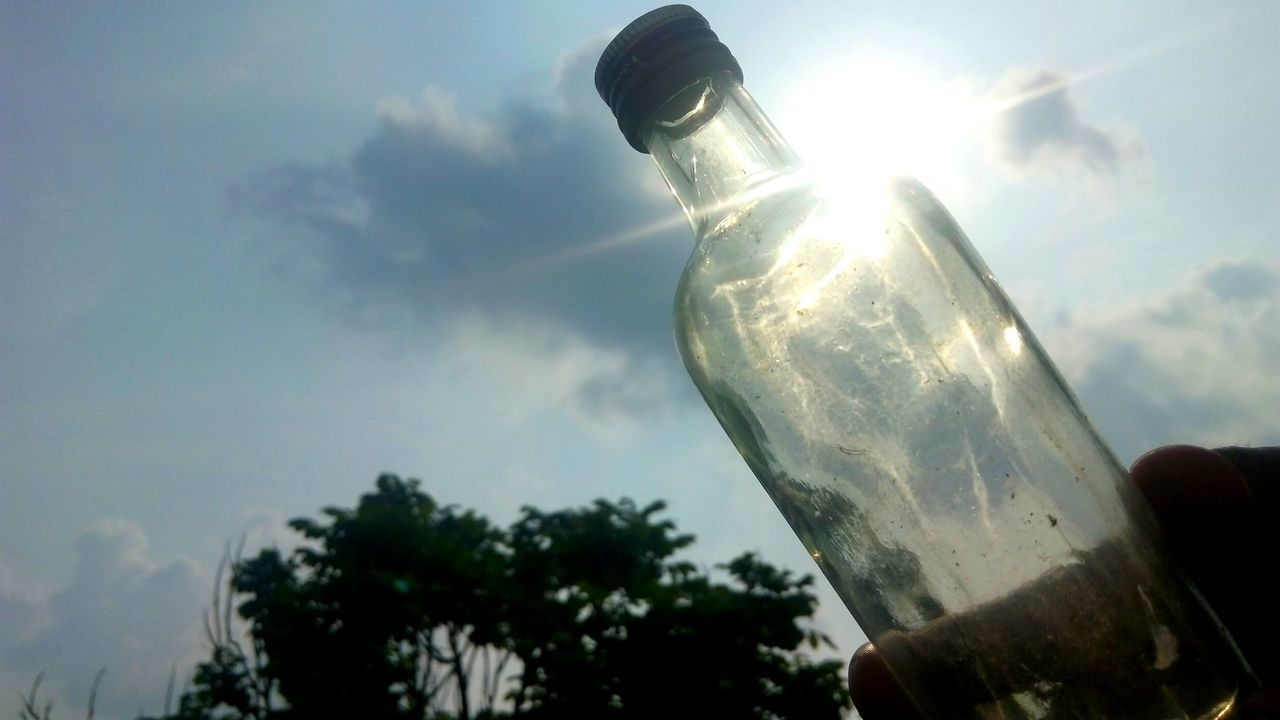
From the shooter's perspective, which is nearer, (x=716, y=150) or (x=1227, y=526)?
(x=1227, y=526)

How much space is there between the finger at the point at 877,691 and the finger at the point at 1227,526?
433mm

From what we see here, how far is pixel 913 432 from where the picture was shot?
0.93 m

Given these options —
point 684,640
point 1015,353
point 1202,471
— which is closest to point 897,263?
point 1015,353

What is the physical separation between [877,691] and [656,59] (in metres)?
0.95

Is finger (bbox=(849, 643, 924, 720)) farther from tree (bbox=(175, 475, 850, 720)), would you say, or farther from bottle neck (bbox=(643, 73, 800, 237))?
tree (bbox=(175, 475, 850, 720))

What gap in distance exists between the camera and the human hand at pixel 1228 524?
35.0 inches

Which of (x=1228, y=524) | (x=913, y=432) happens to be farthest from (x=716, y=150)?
(x=1228, y=524)

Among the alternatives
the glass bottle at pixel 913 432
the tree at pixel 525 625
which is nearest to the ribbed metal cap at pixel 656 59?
the glass bottle at pixel 913 432

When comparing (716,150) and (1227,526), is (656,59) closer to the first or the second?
(716,150)

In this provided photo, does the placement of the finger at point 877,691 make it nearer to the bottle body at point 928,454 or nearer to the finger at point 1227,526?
the bottle body at point 928,454

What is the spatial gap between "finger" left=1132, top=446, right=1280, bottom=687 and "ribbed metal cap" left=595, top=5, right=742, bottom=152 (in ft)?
2.55

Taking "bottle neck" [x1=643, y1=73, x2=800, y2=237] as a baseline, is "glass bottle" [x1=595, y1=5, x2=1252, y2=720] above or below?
below

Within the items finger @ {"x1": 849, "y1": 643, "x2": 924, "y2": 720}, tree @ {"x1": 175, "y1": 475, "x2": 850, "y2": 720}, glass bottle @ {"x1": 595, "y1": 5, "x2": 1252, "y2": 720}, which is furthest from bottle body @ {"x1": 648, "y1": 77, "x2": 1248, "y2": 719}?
tree @ {"x1": 175, "y1": 475, "x2": 850, "y2": 720}

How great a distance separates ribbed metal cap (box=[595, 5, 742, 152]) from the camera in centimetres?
103
